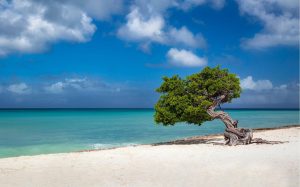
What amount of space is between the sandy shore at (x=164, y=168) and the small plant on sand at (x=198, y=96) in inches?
121

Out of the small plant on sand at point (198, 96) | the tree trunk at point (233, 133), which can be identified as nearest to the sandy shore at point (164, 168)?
the tree trunk at point (233, 133)

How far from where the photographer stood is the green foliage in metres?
20.7

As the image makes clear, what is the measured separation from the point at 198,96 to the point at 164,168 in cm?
766

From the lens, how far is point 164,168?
1373 cm

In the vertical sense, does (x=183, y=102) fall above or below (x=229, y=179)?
above

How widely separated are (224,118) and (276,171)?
8225mm

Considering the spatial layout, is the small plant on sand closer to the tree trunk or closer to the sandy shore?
the tree trunk

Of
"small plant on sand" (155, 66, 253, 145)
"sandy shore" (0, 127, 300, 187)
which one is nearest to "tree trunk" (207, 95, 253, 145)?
"small plant on sand" (155, 66, 253, 145)

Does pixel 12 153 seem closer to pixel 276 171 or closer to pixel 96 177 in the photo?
pixel 96 177

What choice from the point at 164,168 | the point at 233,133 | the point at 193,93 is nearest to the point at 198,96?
the point at 193,93

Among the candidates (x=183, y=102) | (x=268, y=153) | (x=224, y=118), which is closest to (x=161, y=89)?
(x=183, y=102)

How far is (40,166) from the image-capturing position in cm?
1471

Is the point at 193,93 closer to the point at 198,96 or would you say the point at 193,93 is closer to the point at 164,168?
the point at 198,96

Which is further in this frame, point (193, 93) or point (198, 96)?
point (193, 93)
